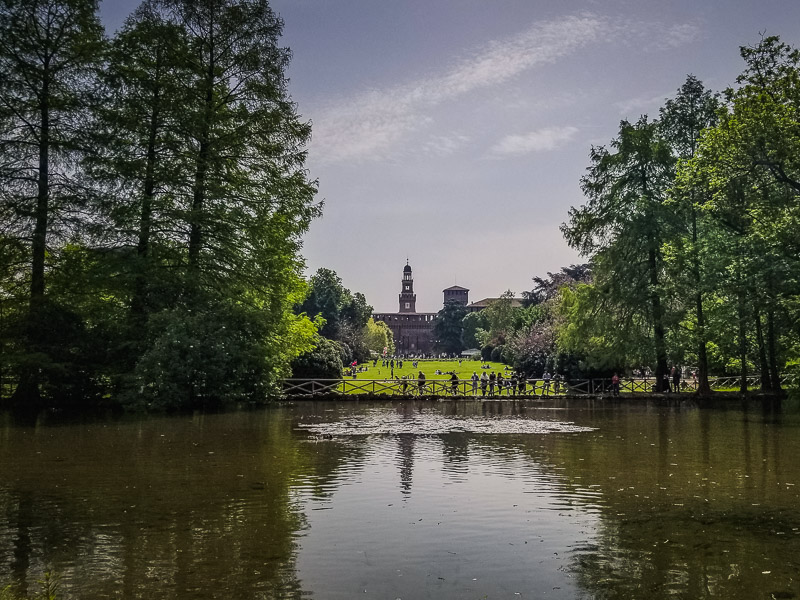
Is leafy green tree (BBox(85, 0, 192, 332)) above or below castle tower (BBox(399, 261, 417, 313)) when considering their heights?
below

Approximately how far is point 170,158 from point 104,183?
258cm

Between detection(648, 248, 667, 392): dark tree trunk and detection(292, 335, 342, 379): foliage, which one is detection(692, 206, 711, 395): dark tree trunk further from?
detection(292, 335, 342, 379): foliage

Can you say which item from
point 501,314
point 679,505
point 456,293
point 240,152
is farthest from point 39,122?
point 456,293

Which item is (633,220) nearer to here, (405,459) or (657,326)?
(657,326)

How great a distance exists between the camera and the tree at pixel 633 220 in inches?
1266

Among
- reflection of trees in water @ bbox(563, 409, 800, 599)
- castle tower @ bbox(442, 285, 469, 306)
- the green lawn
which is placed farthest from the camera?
castle tower @ bbox(442, 285, 469, 306)

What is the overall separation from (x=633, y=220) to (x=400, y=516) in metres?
27.1

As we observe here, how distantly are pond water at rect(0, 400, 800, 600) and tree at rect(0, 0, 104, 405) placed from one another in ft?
35.9

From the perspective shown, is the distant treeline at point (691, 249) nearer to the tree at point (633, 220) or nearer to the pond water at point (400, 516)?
the tree at point (633, 220)

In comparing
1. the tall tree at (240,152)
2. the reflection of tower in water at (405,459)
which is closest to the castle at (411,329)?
the tall tree at (240,152)

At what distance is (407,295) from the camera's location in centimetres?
18975

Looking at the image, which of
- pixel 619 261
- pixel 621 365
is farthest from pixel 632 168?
pixel 621 365

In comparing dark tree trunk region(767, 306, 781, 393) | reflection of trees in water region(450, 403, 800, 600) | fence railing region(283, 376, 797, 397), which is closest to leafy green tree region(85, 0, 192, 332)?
fence railing region(283, 376, 797, 397)

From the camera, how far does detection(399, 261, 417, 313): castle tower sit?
188 metres
